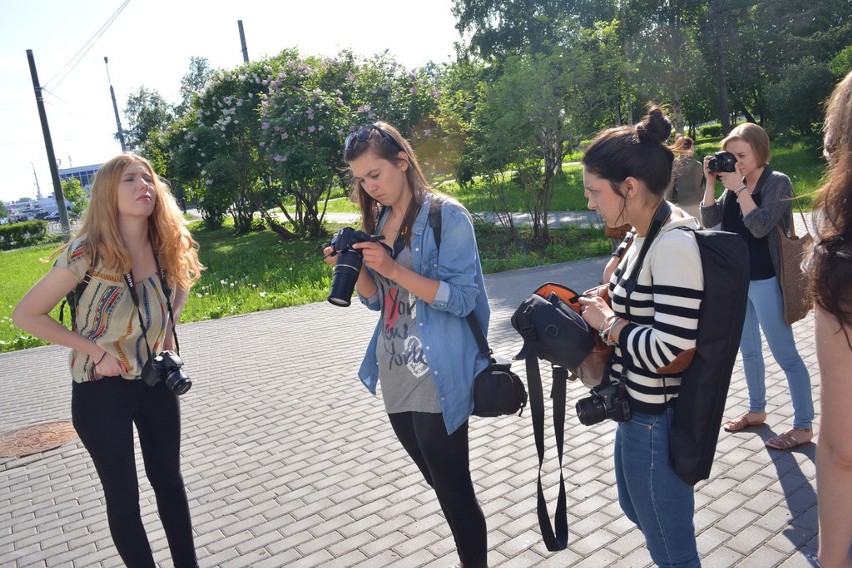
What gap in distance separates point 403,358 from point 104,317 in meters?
1.40

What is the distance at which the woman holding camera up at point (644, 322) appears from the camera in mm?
2178

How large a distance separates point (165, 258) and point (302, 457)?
2.22m

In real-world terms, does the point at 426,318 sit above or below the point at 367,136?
below

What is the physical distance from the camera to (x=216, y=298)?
12273 millimetres

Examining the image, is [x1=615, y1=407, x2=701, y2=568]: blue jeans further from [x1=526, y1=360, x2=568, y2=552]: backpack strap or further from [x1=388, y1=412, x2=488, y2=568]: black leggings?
[x1=388, y1=412, x2=488, y2=568]: black leggings

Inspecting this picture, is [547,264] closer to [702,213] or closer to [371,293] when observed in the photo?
[702,213]

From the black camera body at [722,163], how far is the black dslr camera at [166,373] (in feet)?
9.83

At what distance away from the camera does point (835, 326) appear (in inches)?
55.3

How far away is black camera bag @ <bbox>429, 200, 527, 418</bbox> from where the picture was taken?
265 cm

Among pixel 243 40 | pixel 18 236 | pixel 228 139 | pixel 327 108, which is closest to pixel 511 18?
pixel 243 40

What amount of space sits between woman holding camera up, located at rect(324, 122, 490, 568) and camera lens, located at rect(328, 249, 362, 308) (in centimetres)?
5

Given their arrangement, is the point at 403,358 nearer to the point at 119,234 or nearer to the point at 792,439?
the point at 119,234

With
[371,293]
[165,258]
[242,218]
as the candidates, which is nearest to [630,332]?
[371,293]

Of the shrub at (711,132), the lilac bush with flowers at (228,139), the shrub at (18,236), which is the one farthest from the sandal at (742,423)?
the shrub at (711,132)
